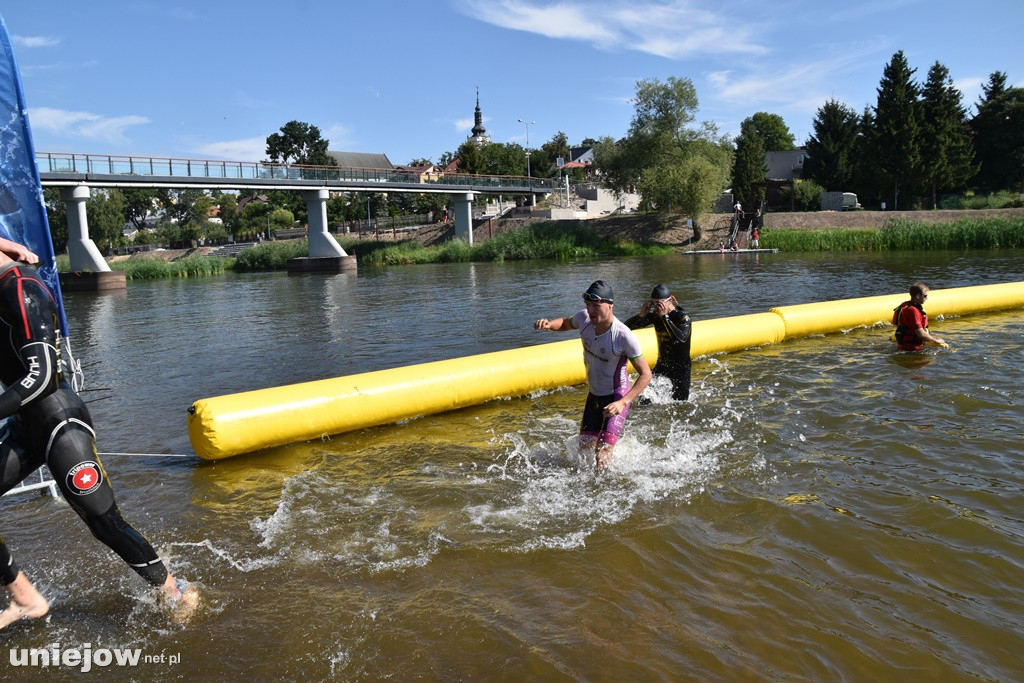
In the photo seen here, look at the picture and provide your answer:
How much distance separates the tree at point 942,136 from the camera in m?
45.5

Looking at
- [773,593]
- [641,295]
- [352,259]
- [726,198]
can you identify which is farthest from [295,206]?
[773,593]

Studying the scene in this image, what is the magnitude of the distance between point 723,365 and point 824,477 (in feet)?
15.9

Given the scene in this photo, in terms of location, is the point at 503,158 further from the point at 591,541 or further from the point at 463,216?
the point at 591,541

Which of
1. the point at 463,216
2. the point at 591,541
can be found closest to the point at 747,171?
the point at 463,216

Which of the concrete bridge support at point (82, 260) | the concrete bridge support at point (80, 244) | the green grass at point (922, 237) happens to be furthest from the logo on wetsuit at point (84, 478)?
the concrete bridge support at point (80, 244)

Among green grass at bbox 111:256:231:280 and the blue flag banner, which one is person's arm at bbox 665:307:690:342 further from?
green grass at bbox 111:256:231:280

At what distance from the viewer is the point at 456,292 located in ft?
86.4

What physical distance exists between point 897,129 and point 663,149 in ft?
53.4

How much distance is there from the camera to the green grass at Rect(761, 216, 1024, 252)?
113 ft

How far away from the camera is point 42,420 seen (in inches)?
143

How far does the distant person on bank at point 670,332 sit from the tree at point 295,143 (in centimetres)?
11578

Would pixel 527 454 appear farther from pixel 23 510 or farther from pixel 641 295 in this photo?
pixel 641 295

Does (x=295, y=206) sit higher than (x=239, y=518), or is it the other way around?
(x=295, y=206)

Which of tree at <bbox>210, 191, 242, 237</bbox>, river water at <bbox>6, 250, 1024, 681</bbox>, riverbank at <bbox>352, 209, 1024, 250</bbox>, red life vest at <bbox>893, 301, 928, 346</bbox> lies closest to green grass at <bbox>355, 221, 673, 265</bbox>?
riverbank at <bbox>352, 209, 1024, 250</bbox>
